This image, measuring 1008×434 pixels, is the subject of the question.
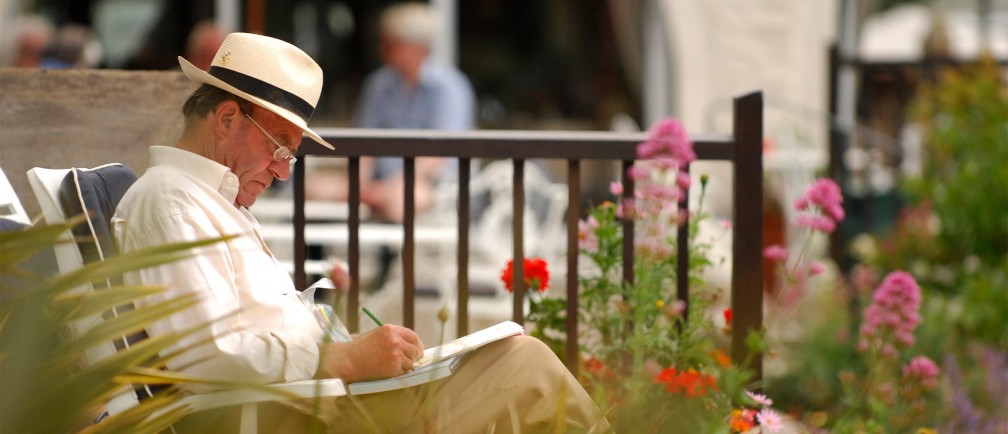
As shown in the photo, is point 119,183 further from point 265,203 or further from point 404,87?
point 404,87

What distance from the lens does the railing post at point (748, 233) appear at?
11.2ft

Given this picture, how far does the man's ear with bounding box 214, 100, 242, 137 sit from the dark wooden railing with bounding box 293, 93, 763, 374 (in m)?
0.72

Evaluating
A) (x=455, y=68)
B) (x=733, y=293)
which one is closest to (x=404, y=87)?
(x=455, y=68)

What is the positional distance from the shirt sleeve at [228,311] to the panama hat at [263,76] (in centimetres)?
27

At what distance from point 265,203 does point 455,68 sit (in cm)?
260

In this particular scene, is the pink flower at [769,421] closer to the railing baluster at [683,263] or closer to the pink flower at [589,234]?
the railing baluster at [683,263]

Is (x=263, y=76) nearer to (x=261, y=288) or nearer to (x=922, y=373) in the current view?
(x=261, y=288)

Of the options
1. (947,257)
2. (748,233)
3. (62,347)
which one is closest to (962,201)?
(947,257)

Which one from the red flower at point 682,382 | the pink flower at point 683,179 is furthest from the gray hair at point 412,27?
the red flower at point 682,382

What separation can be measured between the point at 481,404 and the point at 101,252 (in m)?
0.75

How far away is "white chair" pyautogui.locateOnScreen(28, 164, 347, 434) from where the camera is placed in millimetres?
2248

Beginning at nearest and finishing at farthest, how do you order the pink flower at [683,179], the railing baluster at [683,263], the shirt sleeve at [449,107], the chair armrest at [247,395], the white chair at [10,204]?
1. the chair armrest at [247,395]
2. the white chair at [10,204]
3. the pink flower at [683,179]
4. the railing baluster at [683,263]
5. the shirt sleeve at [449,107]

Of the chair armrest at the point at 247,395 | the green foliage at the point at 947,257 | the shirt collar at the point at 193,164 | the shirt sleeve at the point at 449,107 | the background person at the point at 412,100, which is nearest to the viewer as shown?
the chair armrest at the point at 247,395

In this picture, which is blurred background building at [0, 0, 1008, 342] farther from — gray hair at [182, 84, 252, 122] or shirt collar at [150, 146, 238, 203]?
shirt collar at [150, 146, 238, 203]
